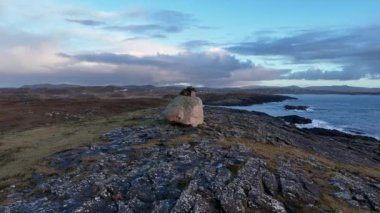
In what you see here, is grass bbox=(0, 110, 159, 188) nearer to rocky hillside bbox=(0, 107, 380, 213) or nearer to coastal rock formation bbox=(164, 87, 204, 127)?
rocky hillside bbox=(0, 107, 380, 213)

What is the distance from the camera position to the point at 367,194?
24.9 metres

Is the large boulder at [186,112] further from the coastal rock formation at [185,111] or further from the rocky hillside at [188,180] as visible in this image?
the rocky hillside at [188,180]

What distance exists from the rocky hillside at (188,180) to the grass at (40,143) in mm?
1351

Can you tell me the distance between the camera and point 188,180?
23172mm

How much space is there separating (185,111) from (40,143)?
1144 cm

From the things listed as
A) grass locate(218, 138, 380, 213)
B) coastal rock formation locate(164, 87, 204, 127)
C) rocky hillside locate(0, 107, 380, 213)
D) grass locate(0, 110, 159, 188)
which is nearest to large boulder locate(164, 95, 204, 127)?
coastal rock formation locate(164, 87, 204, 127)

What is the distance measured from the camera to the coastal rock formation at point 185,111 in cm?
3472

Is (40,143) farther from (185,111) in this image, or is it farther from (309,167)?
(309,167)

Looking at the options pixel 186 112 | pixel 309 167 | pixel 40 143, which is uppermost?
pixel 186 112

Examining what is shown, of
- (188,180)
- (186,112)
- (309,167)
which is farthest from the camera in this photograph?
(186,112)

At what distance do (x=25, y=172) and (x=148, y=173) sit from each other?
773cm

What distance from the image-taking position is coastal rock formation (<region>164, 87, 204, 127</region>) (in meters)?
34.7

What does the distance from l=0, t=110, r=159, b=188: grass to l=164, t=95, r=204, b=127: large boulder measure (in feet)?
7.86

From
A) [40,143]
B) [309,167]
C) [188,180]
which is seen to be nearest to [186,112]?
[309,167]
